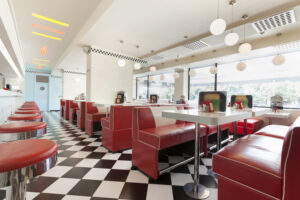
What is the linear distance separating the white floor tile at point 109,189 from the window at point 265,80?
587 centimetres

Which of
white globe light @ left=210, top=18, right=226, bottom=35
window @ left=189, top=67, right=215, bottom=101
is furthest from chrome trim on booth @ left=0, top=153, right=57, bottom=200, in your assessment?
window @ left=189, top=67, right=215, bottom=101

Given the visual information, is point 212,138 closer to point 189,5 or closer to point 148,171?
point 148,171

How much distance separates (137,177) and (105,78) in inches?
171

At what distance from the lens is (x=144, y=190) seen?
166 cm

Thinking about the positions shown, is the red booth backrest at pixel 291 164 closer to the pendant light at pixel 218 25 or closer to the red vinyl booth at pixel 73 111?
the pendant light at pixel 218 25

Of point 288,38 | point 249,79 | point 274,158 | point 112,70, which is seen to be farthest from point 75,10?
point 249,79

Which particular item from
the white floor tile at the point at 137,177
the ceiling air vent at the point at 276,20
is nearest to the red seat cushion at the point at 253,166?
the white floor tile at the point at 137,177

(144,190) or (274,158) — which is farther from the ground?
(274,158)

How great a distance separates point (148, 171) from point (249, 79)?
6214 mm

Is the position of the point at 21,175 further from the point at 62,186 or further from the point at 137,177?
the point at 137,177

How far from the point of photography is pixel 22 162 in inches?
25.4

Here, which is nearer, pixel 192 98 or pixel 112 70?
pixel 112 70

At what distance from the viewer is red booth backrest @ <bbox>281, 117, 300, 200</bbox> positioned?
84 cm

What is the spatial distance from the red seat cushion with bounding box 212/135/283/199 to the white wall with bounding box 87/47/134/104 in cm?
474
